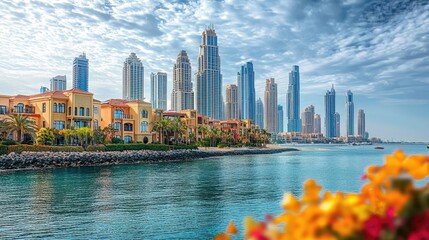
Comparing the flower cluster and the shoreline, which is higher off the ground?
the flower cluster

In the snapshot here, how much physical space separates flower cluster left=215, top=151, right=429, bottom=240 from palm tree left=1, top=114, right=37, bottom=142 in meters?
63.3

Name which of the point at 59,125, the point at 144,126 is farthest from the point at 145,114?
the point at 59,125

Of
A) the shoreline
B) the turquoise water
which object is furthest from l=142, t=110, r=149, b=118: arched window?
the turquoise water

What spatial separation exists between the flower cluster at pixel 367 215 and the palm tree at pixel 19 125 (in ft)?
208

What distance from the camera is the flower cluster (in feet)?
6.05

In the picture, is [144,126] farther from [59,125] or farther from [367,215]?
[367,215]

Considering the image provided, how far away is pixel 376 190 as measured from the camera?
239cm

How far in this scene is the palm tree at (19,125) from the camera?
5790cm

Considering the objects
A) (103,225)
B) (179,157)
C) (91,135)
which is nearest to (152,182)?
(103,225)

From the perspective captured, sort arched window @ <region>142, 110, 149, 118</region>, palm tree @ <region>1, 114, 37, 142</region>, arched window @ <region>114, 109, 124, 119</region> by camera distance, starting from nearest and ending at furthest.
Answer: palm tree @ <region>1, 114, 37, 142</region>, arched window @ <region>114, 109, 124, 119</region>, arched window @ <region>142, 110, 149, 118</region>

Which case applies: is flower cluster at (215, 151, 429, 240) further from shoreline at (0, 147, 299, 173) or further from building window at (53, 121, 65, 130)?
building window at (53, 121, 65, 130)

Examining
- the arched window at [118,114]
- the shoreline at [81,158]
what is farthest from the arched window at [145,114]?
the shoreline at [81,158]

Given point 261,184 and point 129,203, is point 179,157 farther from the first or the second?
point 129,203

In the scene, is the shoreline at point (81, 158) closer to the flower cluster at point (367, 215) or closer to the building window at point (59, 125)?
the building window at point (59, 125)
